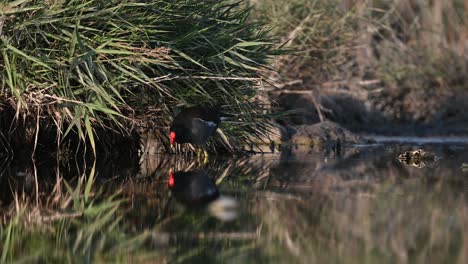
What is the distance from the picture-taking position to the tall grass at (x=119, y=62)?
6.46 meters

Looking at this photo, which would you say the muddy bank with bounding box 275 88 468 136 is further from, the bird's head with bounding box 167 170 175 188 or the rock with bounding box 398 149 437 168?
the bird's head with bounding box 167 170 175 188

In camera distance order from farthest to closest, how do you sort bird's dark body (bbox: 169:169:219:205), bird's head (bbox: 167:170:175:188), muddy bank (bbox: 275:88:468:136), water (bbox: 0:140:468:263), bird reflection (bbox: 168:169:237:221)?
muddy bank (bbox: 275:88:468:136)
bird's head (bbox: 167:170:175:188)
bird's dark body (bbox: 169:169:219:205)
bird reflection (bbox: 168:169:237:221)
water (bbox: 0:140:468:263)

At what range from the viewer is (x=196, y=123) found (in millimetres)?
6812

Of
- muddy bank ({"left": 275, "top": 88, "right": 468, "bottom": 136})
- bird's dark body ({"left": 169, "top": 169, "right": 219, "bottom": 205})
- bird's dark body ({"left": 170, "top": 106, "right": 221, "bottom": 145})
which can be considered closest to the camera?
bird's dark body ({"left": 169, "top": 169, "right": 219, "bottom": 205})

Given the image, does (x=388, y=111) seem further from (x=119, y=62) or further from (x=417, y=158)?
(x=119, y=62)

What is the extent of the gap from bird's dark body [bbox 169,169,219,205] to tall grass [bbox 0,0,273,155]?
1.94 ft

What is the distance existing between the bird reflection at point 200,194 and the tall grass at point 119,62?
603 millimetres

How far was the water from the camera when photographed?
158 inches

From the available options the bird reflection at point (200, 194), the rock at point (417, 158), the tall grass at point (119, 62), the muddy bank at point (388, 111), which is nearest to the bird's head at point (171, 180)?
the bird reflection at point (200, 194)

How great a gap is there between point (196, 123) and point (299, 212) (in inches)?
75.0

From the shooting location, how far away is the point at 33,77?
260 inches

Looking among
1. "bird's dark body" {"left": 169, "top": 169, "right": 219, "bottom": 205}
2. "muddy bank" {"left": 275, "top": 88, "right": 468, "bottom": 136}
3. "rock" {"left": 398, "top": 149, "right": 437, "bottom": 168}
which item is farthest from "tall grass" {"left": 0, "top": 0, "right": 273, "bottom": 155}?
"muddy bank" {"left": 275, "top": 88, "right": 468, "bottom": 136}

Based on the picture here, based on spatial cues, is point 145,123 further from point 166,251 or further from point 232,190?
point 166,251

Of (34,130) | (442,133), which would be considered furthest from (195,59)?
(442,133)
